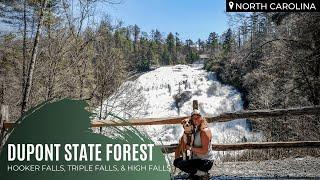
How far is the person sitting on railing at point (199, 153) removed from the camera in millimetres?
5871

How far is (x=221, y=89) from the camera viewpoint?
4612 centimetres

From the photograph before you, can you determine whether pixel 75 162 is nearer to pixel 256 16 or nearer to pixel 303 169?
pixel 303 169

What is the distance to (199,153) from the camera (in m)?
5.94

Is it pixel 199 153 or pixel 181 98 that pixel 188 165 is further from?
pixel 181 98

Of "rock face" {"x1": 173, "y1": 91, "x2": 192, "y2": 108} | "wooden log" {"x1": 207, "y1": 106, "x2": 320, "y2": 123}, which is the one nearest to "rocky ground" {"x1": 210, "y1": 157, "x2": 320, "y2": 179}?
"wooden log" {"x1": 207, "y1": 106, "x2": 320, "y2": 123}

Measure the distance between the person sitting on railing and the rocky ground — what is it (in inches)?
74.9

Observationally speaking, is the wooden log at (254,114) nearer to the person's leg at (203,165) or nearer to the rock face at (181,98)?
the person's leg at (203,165)

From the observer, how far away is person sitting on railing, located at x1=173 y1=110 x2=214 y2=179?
5871 mm

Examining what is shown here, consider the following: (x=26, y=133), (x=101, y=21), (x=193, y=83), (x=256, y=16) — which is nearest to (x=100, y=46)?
(x=101, y=21)

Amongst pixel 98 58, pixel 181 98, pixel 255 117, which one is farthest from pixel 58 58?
pixel 181 98

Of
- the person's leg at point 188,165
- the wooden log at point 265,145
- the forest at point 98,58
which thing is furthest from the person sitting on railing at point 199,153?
the forest at point 98,58

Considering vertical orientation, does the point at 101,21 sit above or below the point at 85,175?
above

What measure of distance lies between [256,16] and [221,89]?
2797 cm

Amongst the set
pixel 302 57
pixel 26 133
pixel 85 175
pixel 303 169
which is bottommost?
pixel 303 169
